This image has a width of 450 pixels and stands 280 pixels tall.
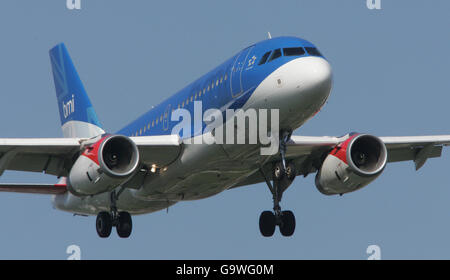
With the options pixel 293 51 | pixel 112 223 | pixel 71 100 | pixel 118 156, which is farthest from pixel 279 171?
pixel 71 100

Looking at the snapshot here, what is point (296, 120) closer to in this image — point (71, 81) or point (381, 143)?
point (381, 143)

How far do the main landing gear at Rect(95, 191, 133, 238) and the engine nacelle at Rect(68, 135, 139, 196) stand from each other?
14.2 ft

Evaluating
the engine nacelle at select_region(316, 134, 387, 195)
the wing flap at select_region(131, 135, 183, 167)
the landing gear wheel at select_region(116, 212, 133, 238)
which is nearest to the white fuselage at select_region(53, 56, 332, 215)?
the wing flap at select_region(131, 135, 183, 167)

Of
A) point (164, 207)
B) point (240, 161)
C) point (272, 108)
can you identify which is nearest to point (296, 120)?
point (272, 108)

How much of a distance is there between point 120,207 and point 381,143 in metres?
10.4

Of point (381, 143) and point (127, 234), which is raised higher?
point (381, 143)

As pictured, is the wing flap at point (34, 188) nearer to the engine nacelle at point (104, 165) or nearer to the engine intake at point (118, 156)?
the engine nacelle at point (104, 165)

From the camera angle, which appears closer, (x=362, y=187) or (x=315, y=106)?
(x=315, y=106)

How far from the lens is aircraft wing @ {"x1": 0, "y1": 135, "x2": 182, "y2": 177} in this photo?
99.3 ft

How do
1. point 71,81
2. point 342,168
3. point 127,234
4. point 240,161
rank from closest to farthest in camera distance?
point 240,161 → point 342,168 → point 127,234 → point 71,81

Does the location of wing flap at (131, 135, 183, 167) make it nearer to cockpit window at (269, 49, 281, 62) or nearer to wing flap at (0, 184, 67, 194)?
cockpit window at (269, 49, 281, 62)

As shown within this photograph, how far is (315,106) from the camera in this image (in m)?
27.5

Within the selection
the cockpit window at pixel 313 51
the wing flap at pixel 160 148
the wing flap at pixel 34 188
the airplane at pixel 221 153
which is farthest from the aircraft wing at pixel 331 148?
the wing flap at pixel 34 188

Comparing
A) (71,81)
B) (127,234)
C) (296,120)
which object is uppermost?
(71,81)
